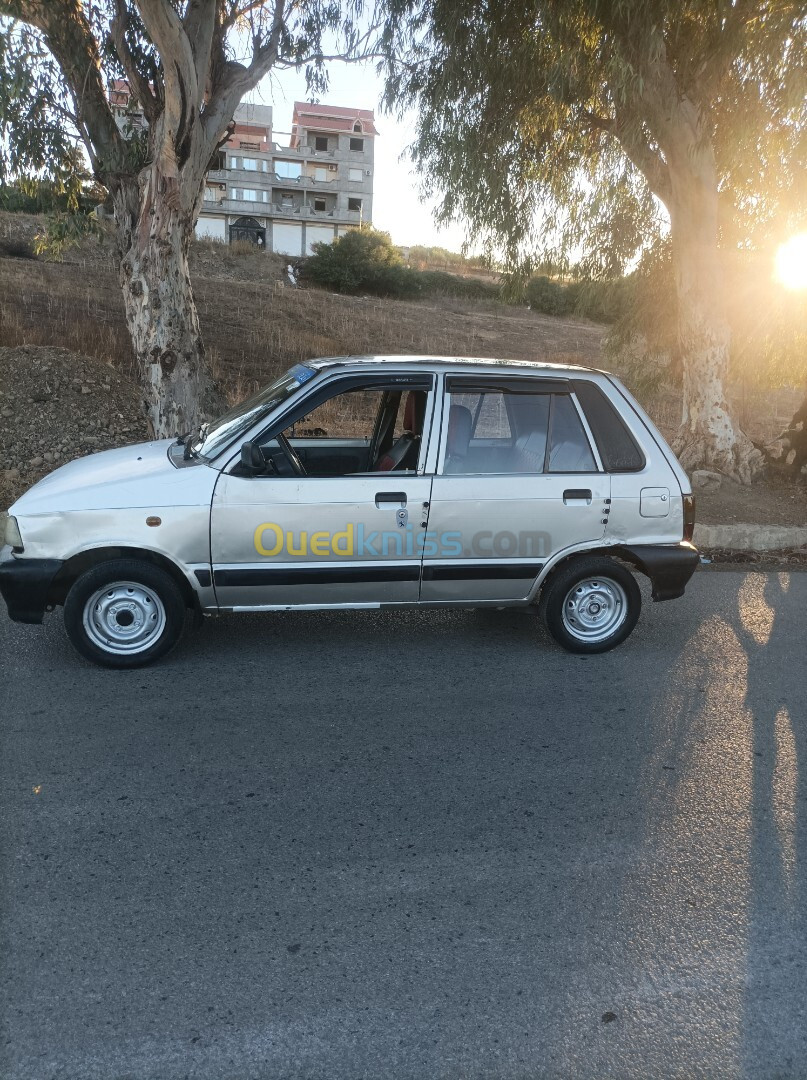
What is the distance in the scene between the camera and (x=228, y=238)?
59.8 metres

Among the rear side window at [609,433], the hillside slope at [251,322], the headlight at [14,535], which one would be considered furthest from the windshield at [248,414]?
the hillside slope at [251,322]

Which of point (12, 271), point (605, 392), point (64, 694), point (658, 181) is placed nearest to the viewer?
point (64, 694)

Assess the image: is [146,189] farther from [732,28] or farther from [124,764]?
[124,764]

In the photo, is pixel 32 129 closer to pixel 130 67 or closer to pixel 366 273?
pixel 130 67

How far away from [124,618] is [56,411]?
7424 millimetres

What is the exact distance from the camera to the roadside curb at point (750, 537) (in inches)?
355

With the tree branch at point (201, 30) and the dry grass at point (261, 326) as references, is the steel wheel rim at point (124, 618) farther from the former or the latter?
the dry grass at point (261, 326)

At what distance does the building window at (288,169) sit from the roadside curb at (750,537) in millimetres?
61896

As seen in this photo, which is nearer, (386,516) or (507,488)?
(386,516)

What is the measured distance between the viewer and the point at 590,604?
19.5 ft

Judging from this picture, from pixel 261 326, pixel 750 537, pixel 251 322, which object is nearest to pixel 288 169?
pixel 251 322

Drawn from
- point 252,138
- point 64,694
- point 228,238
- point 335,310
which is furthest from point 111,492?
point 252,138

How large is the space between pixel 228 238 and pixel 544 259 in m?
51.3

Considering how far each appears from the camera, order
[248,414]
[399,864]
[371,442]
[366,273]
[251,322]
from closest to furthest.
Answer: [399,864], [248,414], [371,442], [251,322], [366,273]
